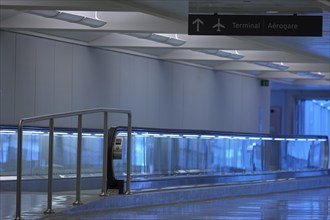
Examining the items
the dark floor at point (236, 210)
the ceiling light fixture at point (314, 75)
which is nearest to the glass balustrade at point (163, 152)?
the dark floor at point (236, 210)

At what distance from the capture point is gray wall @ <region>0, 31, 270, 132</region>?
68.8ft

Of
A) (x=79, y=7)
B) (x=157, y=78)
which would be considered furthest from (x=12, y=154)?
(x=157, y=78)

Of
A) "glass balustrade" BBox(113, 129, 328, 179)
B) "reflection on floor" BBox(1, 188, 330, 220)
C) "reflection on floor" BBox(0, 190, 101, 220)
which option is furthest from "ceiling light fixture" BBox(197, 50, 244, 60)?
"reflection on floor" BBox(0, 190, 101, 220)

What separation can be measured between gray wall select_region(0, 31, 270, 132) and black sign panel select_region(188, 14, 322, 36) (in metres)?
5.97

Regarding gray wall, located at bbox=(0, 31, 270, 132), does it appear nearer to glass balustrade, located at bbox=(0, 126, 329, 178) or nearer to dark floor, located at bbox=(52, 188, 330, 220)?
glass balustrade, located at bbox=(0, 126, 329, 178)

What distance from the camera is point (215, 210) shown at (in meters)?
12.8

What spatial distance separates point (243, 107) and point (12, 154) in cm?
1712

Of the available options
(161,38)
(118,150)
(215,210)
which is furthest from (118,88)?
(215,210)

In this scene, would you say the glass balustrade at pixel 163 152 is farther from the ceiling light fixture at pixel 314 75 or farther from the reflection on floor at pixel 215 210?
the ceiling light fixture at pixel 314 75

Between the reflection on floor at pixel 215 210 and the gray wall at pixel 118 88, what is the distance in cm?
724

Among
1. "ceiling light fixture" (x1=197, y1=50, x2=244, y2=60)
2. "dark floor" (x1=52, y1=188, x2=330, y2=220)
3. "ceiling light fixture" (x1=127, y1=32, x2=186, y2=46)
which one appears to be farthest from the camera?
"ceiling light fixture" (x1=197, y1=50, x2=244, y2=60)

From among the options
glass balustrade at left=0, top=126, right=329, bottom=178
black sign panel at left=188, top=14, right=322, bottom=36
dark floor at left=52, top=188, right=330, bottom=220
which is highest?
black sign panel at left=188, top=14, right=322, bottom=36

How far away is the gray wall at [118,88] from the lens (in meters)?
21.0

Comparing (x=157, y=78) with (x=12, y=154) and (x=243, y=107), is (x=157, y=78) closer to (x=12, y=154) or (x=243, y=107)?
(x=243, y=107)
